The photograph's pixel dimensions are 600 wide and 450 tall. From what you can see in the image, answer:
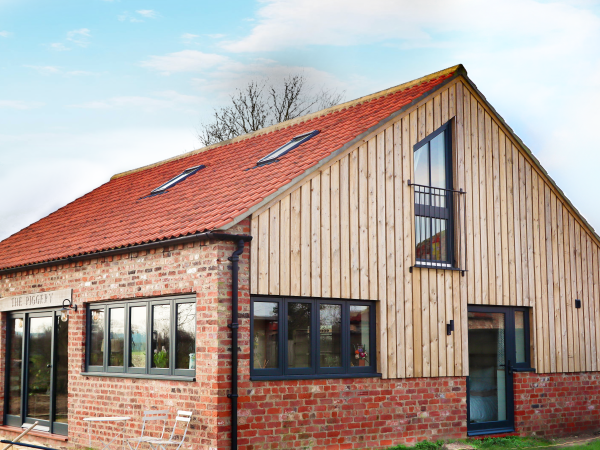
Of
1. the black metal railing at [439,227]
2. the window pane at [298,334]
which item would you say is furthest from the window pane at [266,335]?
the black metal railing at [439,227]

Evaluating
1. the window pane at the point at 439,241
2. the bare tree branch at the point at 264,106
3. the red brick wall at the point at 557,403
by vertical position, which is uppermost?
the bare tree branch at the point at 264,106

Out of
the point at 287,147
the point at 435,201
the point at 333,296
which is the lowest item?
the point at 333,296

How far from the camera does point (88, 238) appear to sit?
15.0 metres

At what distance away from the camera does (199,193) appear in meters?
14.2

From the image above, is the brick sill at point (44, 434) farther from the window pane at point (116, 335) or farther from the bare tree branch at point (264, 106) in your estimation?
the bare tree branch at point (264, 106)

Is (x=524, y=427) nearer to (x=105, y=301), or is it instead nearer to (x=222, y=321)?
(x=222, y=321)

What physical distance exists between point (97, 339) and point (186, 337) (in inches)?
117

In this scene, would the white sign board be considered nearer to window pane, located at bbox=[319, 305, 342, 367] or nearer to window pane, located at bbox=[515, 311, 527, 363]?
window pane, located at bbox=[319, 305, 342, 367]

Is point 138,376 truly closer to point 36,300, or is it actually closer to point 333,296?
point 333,296

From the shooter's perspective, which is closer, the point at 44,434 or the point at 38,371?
the point at 44,434

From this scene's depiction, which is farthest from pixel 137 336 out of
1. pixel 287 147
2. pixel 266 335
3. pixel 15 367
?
pixel 15 367

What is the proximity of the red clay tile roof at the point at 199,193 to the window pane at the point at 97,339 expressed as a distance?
1.20 meters

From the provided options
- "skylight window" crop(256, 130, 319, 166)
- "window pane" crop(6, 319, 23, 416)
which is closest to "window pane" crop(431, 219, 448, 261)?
"skylight window" crop(256, 130, 319, 166)

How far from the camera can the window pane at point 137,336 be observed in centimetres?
1270
